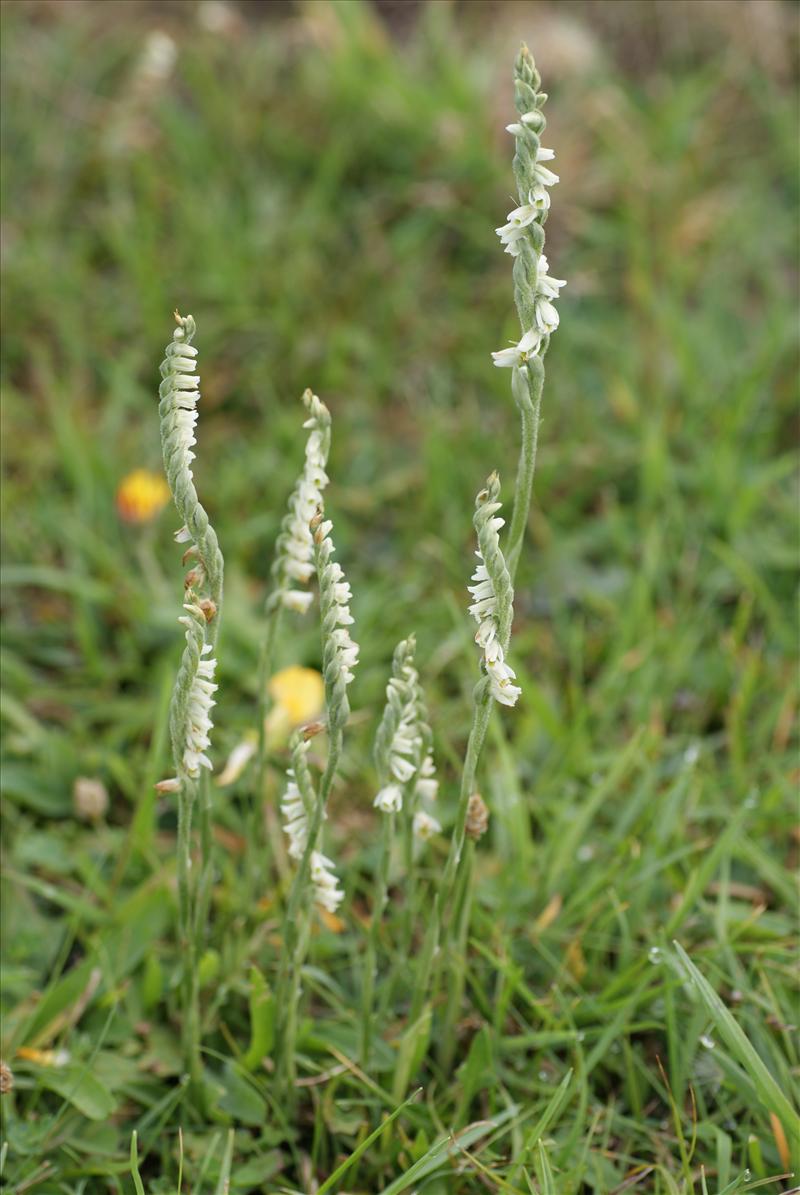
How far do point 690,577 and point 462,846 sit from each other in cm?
136

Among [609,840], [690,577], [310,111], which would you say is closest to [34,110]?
[310,111]

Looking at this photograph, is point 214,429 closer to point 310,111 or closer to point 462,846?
point 310,111

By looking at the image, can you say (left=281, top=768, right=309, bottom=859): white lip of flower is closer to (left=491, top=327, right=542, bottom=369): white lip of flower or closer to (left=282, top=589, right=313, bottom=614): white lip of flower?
(left=282, top=589, right=313, bottom=614): white lip of flower

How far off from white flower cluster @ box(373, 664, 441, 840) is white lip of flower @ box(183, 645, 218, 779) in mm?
220

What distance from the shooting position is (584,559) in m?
3.03

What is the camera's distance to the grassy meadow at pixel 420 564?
1.83 metres

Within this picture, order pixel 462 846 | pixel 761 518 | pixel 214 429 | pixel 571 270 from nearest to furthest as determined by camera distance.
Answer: pixel 462 846 → pixel 761 518 → pixel 214 429 → pixel 571 270

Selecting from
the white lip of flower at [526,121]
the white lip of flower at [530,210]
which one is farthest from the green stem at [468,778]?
the white lip of flower at [526,121]

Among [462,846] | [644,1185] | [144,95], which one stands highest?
[144,95]

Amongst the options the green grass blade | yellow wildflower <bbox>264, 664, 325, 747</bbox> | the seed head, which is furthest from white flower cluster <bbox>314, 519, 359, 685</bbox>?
yellow wildflower <bbox>264, 664, 325, 747</bbox>

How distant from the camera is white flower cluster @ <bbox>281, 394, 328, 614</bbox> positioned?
1611mm

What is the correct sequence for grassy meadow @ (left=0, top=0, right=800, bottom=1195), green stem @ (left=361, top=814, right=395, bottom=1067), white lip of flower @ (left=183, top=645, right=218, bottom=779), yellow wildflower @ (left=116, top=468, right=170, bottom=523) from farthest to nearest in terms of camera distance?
yellow wildflower @ (left=116, top=468, right=170, bottom=523)
grassy meadow @ (left=0, top=0, right=800, bottom=1195)
green stem @ (left=361, top=814, right=395, bottom=1067)
white lip of flower @ (left=183, top=645, right=218, bottom=779)

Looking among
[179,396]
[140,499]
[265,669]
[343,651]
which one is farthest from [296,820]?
[140,499]

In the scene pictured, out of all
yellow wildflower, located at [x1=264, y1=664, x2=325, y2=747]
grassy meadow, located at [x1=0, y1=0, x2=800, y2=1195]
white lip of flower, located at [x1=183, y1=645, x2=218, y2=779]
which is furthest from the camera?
yellow wildflower, located at [x1=264, y1=664, x2=325, y2=747]
